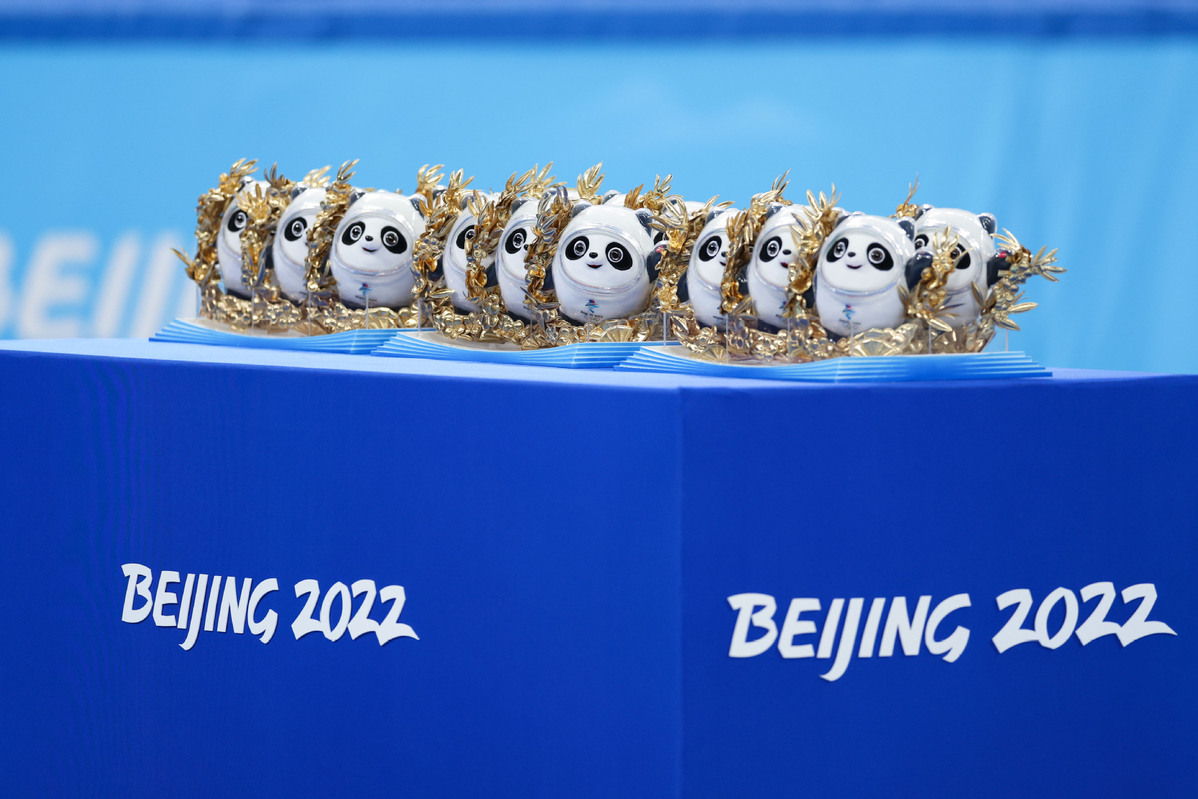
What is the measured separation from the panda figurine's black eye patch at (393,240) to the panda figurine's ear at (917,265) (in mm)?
1400

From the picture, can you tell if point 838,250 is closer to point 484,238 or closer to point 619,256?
point 619,256

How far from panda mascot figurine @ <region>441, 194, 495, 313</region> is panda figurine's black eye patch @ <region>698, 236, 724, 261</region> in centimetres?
62

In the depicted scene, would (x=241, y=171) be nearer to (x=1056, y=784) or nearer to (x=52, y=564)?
(x=52, y=564)

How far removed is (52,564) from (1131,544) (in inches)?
87.2

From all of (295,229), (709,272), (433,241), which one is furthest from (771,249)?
(295,229)

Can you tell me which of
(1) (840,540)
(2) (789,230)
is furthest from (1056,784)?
(2) (789,230)

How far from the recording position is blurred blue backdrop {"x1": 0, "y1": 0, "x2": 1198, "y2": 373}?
549 cm

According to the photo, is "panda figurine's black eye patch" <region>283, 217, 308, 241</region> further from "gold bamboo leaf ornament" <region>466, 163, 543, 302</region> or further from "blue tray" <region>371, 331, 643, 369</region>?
"gold bamboo leaf ornament" <region>466, 163, 543, 302</region>

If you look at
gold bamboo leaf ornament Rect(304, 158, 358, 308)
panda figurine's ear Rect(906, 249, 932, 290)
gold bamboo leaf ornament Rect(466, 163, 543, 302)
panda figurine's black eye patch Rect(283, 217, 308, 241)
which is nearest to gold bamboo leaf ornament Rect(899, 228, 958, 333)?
panda figurine's ear Rect(906, 249, 932, 290)

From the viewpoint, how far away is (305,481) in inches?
109

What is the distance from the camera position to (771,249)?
2748mm

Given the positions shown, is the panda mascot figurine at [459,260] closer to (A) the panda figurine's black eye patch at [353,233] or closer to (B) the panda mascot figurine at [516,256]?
(B) the panda mascot figurine at [516,256]

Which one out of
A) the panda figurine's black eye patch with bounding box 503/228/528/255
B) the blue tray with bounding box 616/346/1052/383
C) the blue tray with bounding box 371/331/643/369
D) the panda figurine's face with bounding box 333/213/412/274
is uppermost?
the panda figurine's black eye patch with bounding box 503/228/528/255

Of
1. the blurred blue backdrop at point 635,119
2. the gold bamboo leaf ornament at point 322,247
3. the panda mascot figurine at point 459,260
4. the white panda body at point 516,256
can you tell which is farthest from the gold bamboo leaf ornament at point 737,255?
the blurred blue backdrop at point 635,119
